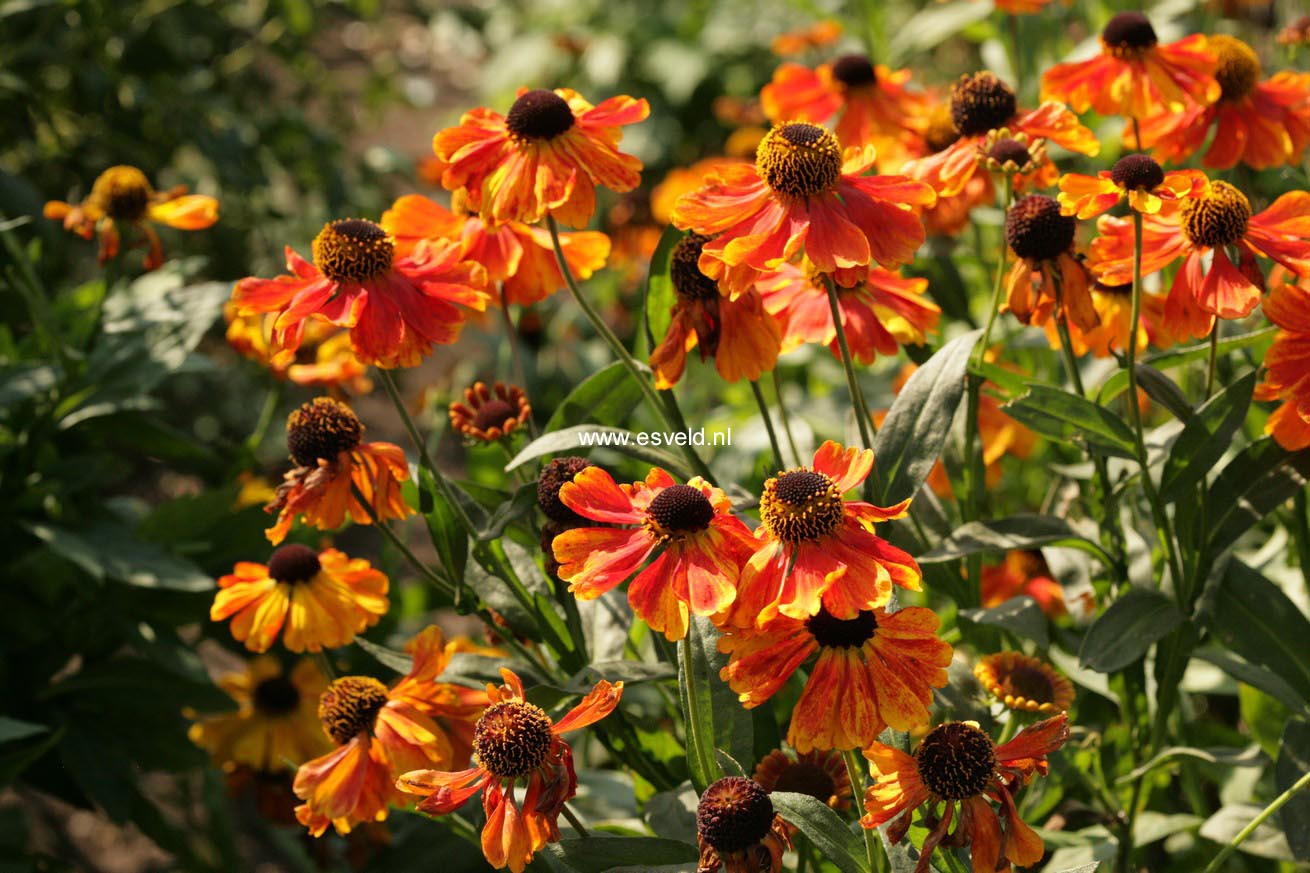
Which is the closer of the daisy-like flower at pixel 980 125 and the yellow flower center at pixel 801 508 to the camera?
the yellow flower center at pixel 801 508

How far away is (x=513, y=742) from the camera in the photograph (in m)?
1.00

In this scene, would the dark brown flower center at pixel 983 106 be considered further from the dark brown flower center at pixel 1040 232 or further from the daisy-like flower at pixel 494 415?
the daisy-like flower at pixel 494 415

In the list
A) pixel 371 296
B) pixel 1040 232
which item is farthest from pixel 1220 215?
pixel 371 296

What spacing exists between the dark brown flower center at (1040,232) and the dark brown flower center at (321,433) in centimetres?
66

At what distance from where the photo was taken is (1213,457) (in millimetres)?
1216

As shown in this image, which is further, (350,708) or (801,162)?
(350,708)

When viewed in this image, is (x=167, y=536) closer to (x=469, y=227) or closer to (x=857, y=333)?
(x=469, y=227)

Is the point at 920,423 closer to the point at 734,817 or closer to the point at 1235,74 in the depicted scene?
the point at 734,817

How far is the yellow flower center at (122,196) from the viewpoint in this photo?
1744 mm

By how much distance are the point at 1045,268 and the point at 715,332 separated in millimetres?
326

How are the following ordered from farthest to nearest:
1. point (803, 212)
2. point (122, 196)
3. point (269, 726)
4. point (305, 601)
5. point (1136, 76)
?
point (269, 726), point (122, 196), point (1136, 76), point (305, 601), point (803, 212)

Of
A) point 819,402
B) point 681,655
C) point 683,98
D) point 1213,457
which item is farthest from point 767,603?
point 683,98

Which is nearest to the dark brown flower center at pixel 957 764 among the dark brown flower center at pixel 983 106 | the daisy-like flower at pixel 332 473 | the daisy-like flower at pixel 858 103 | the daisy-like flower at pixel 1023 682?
the daisy-like flower at pixel 1023 682

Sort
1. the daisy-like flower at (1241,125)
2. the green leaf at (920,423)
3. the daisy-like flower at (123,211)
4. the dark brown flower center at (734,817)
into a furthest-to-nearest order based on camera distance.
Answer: the daisy-like flower at (123,211) < the daisy-like flower at (1241,125) < the green leaf at (920,423) < the dark brown flower center at (734,817)
